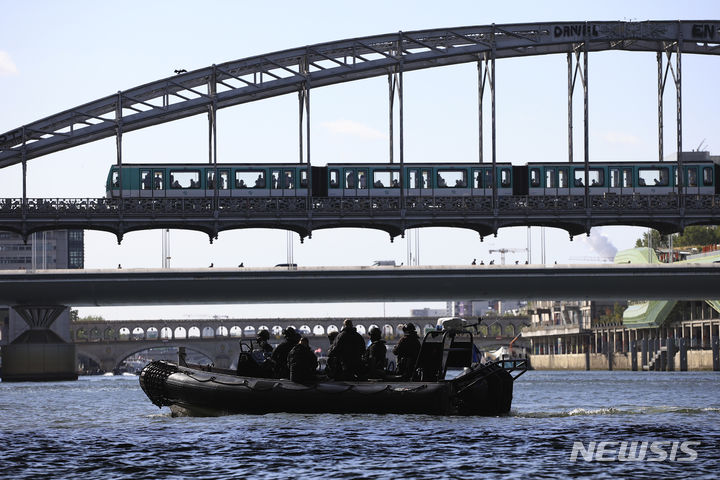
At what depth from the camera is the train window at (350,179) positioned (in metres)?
86.6

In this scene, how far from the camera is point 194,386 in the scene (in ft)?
126

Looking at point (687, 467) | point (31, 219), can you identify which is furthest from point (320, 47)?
point (687, 467)

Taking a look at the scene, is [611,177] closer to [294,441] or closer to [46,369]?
[46,369]

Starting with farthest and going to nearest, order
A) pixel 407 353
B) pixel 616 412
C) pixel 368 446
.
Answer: pixel 616 412 → pixel 407 353 → pixel 368 446

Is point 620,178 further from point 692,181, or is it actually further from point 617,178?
point 692,181

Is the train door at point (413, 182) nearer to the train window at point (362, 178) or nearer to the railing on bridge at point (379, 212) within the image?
the railing on bridge at point (379, 212)

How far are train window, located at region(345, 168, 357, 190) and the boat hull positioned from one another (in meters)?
47.6

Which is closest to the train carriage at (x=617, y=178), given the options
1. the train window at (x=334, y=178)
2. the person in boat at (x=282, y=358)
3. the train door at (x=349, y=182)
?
the train door at (x=349, y=182)

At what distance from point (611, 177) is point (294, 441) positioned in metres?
59.1

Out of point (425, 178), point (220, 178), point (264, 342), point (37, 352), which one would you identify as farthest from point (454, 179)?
point (264, 342)

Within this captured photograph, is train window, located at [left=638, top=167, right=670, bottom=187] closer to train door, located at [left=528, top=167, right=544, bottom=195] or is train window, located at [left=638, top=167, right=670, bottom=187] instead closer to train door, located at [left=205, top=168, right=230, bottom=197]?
train door, located at [left=528, top=167, right=544, bottom=195]

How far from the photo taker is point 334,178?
3418 inches

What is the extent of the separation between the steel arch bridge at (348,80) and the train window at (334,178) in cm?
167

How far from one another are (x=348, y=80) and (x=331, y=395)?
200 feet
